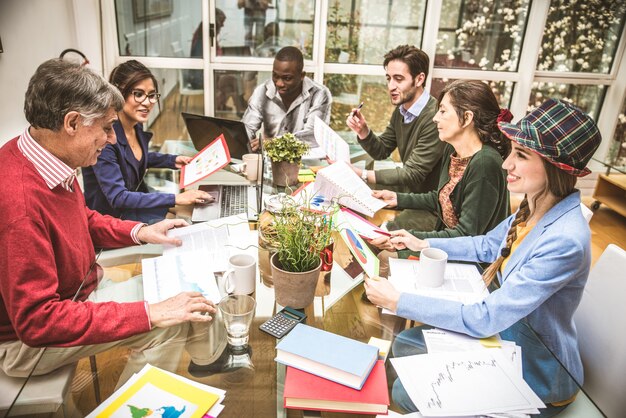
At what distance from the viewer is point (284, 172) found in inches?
90.0

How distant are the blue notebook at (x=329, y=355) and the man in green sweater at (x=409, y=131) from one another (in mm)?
1403

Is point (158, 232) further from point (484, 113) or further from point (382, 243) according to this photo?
point (484, 113)

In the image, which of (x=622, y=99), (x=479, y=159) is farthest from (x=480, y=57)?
(x=479, y=159)

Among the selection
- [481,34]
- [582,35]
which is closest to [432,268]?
[481,34]

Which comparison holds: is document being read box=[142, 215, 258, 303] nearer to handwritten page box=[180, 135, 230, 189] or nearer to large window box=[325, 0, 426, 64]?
handwritten page box=[180, 135, 230, 189]

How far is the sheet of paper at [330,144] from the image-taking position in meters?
2.50

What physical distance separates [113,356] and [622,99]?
16.1 feet

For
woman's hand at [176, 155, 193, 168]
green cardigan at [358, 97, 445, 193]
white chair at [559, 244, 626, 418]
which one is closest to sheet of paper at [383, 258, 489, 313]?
white chair at [559, 244, 626, 418]

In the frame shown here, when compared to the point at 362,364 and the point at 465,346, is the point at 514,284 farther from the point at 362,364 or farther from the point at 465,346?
the point at 362,364

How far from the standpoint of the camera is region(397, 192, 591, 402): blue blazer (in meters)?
1.25

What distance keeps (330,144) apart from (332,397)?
1.67m

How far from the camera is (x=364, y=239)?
5.77 ft

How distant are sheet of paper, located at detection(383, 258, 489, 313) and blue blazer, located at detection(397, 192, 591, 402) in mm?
122

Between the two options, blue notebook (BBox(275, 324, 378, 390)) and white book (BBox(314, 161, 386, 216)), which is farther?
white book (BBox(314, 161, 386, 216))
